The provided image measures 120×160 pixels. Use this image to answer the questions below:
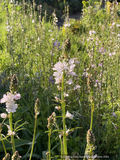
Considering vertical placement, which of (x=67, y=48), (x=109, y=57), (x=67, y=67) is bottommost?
(x=67, y=67)

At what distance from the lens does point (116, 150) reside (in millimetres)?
1738

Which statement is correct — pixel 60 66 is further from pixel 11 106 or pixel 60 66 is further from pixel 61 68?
pixel 11 106

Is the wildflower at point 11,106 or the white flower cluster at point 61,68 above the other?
the white flower cluster at point 61,68

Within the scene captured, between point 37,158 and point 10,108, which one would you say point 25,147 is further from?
point 10,108

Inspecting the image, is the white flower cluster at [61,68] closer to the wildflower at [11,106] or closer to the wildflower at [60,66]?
the wildflower at [60,66]

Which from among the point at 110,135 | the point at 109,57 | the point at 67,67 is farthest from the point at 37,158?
the point at 109,57

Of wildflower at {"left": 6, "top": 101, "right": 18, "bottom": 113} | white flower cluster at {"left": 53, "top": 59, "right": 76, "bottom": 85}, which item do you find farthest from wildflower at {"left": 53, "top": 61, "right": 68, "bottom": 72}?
wildflower at {"left": 6, "top": 101, "right": 18, "bottom": 113}

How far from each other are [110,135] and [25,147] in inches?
33.2

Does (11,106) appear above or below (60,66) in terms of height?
below

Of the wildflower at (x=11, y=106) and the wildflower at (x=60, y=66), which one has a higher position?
the wildflower at (x=60, y=66)

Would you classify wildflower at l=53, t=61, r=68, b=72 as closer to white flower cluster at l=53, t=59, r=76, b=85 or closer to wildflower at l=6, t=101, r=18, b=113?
white flower cluster at l=53, t=59, r=76, b=85

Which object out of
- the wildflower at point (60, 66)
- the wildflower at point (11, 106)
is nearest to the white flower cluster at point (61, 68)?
the wildflower at point (60, 66)

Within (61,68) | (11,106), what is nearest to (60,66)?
(61,68)

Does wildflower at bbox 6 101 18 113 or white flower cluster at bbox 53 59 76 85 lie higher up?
white flower cluster at bbox 53 59 76 85
